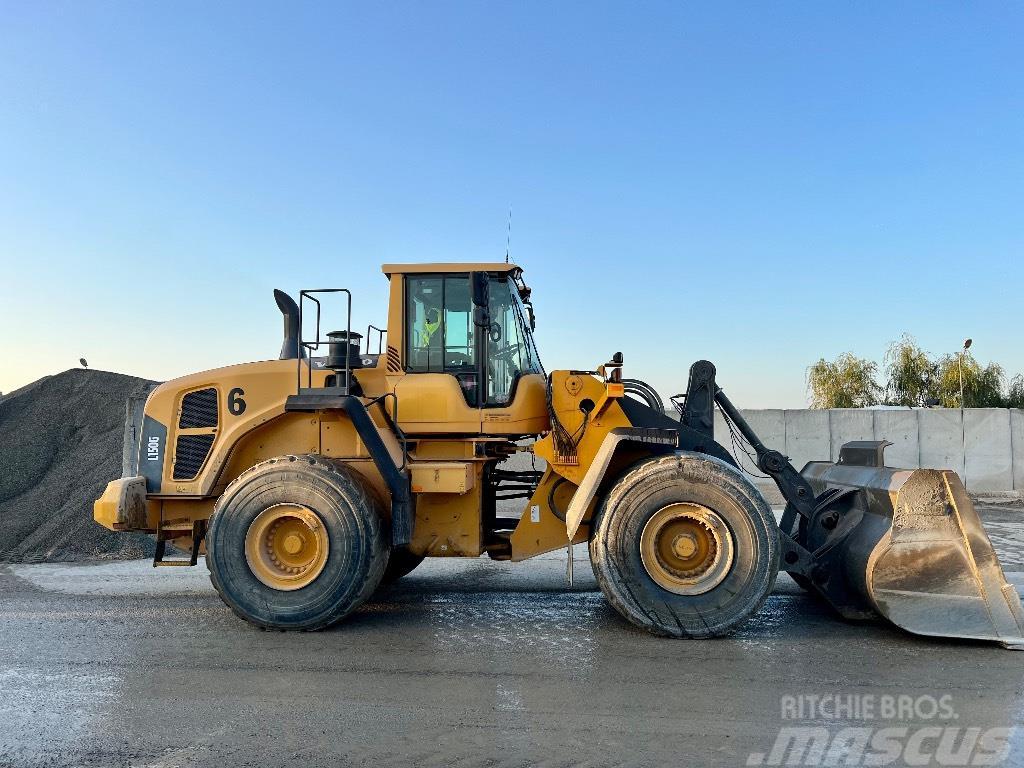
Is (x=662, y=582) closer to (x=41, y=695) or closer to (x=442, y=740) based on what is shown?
(x=442, y=740)

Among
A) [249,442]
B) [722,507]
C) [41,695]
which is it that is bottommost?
[41,695]

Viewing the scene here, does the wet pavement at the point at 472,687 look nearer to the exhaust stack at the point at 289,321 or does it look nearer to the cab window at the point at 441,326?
the cab window at the point at 441,326

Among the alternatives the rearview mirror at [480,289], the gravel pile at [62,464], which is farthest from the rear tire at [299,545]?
the gravel pile at [62,464]

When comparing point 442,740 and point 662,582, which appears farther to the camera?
point 662,582

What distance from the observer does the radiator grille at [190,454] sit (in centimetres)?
649

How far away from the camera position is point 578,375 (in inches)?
248

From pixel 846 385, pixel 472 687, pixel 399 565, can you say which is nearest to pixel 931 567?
pixel 472 687

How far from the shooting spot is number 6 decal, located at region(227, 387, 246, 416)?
6453mm

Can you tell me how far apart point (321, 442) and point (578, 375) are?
233 cm

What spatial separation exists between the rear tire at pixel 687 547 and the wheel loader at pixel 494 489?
0.05ft

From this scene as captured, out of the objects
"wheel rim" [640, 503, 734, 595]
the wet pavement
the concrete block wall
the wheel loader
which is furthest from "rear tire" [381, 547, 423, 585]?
the concrete block wall

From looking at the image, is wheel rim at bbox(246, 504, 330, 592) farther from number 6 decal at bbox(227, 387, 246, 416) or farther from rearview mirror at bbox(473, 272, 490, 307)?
rearview mirror at bbox(473, 272, 490, 307)

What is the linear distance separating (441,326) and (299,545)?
7.07 feet

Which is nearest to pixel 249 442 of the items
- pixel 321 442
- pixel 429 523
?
pixel 321 442
